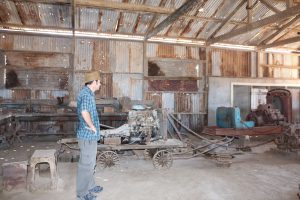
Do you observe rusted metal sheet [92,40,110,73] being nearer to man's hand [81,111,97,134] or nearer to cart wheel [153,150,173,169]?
cart wheel [153,150,173,169]

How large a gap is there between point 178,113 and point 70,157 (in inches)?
255

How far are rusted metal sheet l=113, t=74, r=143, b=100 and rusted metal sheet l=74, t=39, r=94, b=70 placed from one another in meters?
1.28

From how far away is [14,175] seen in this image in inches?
202

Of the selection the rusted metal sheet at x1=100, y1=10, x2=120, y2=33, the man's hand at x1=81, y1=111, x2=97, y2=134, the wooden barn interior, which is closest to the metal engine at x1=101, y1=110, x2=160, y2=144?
the wooden barn interior

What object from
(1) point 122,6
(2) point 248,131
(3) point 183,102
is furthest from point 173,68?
(1) point 122,6

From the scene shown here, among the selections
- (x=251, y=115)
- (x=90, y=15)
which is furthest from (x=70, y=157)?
(x=251, y=115)

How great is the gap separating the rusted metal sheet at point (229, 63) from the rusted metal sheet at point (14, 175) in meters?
10.2

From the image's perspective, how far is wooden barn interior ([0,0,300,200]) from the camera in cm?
595

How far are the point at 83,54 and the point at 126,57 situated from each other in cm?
187

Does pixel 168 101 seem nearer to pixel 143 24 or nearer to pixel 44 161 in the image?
pixel 143 24

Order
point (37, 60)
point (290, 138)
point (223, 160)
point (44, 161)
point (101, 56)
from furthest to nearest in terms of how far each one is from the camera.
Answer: point (101, 56) → point (37, 60) → point (290, 138) → point (223, 160) → point (44, 161)

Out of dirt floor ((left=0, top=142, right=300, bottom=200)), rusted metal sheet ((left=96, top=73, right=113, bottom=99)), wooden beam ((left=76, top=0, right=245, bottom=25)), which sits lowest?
dirt floor ((left=0, top=142, right=300, bottom=200))

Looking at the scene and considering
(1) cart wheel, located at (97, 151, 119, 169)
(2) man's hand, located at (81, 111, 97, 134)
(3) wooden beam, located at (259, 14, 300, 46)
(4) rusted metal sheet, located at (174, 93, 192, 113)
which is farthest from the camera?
(4) rusted metal sheet, located at (174, 93, 192, 113)

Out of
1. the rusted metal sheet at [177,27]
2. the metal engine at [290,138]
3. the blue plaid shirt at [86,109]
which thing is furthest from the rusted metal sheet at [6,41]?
the metal engine at [290,138]
